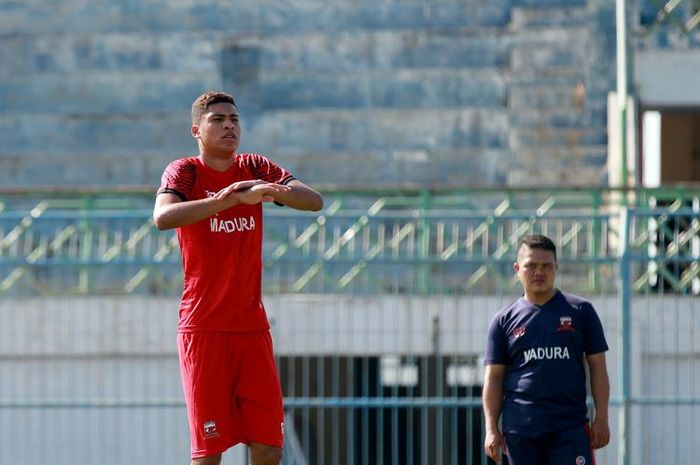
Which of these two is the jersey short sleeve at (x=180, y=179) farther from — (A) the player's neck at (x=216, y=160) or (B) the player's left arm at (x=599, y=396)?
(B) the player's left arm at (x=599, y=396)

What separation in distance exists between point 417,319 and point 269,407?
543 centimetres

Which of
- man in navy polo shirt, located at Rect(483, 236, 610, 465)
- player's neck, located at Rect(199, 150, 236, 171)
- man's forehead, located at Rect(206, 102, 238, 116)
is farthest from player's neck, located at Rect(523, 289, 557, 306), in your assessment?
man's forehead, located at Rect(206, 102, 238, 116)

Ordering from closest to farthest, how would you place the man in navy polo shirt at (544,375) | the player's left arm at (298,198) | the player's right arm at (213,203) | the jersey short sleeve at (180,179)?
the player's right arm at (213,203) → the player's left arm at (298,198) → the jersey short sleeve at (180,179) → the man in navy polo shirt at (544,375)

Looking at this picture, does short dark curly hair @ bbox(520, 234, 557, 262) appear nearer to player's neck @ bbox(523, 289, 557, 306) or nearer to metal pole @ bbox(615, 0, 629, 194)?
player's neck @ bbox(523, 289, 557, 306)

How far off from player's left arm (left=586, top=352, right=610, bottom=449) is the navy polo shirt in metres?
0.05

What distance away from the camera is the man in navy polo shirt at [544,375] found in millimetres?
7875

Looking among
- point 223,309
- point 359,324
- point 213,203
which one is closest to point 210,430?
point 223,309

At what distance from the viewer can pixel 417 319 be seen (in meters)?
12.6

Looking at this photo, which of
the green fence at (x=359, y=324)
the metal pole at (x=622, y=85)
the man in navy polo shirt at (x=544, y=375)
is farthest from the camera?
the metal pole at (x=622, y=85)

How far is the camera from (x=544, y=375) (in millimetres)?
7910

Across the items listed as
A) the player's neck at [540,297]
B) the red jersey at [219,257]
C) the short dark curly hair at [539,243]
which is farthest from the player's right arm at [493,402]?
the red jersey at [219,257]

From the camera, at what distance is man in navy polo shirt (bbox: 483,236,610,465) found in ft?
25.8

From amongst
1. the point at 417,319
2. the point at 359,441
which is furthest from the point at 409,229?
the point at 359,441

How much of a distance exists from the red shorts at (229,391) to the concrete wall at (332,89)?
380 inches
